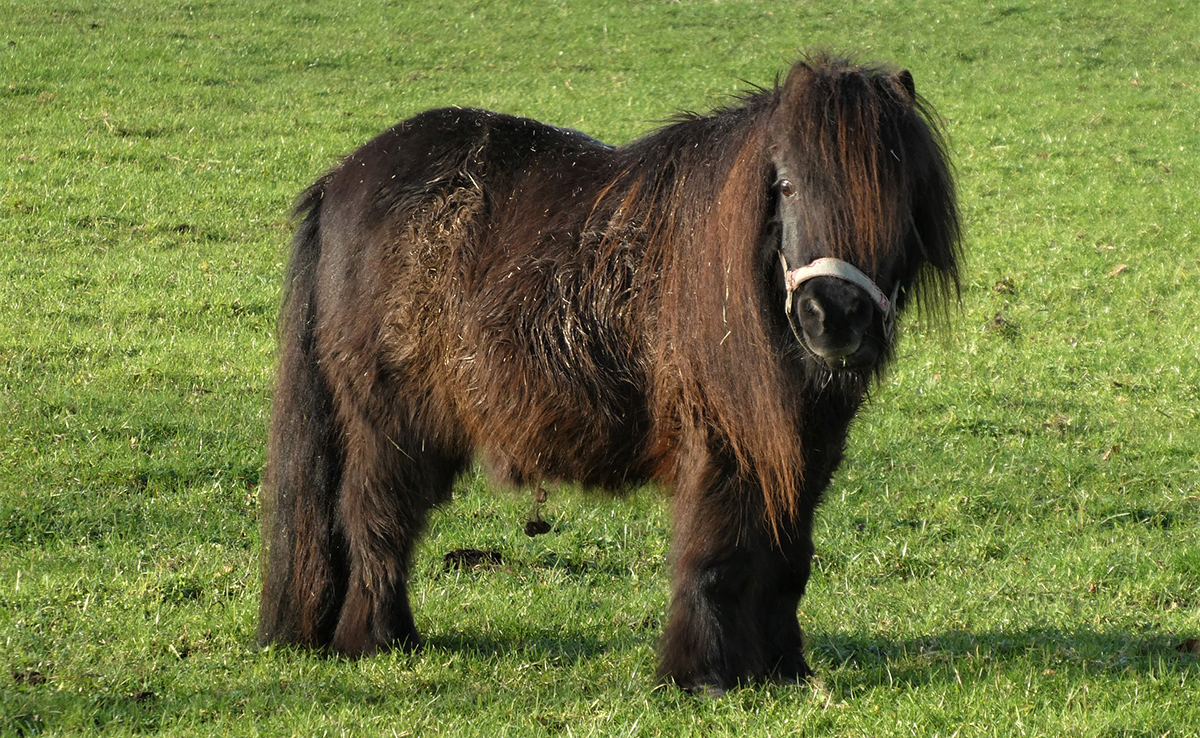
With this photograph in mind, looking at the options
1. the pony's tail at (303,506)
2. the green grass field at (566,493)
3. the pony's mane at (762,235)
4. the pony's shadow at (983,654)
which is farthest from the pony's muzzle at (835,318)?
the pony's tail at (303,506)

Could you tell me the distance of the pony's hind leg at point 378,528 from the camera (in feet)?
15.2

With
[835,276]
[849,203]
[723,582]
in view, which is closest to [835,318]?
[835,276]

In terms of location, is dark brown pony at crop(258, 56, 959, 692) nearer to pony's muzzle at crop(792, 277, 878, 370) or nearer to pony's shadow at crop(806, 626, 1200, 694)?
pony's muzzle at crop(792, 277, 878, 370)

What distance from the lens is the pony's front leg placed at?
402cm

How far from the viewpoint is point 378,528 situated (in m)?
4.63

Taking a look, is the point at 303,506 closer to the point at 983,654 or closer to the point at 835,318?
the point at 835,318

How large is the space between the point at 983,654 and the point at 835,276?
1987 mm

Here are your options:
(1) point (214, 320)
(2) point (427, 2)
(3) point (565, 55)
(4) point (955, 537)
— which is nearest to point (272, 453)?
(4) point (955, 537)

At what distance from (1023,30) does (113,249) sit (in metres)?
18.4

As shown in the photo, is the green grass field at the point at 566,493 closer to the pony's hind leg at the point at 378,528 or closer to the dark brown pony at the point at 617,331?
the pony's hind leg at the point at 378,528

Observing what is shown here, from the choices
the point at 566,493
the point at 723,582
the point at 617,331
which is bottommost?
the point at 566,493

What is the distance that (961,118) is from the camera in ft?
58.5

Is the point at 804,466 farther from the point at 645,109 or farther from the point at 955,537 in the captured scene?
the point at 645,109

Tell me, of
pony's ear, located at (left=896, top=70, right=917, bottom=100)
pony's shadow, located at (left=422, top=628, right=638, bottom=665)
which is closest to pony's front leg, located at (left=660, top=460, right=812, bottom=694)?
pony's shadow, located at (left=422, top=628, right=638, bottom=665)
